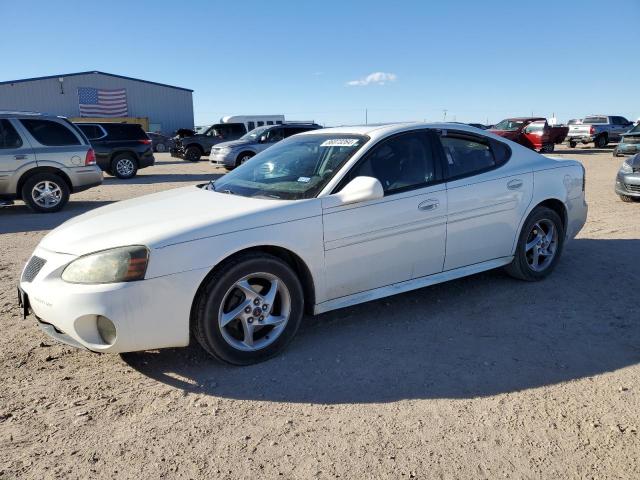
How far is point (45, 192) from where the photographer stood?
9.55m

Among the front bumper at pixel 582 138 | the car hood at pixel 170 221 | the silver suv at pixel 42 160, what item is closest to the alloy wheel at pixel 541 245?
the car hood at pixel 170 221

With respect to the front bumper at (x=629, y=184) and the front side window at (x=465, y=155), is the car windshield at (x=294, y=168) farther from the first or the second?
the front bumper at (x=629, y=184)

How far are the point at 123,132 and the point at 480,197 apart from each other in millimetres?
14605

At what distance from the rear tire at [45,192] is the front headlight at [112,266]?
748 centimetres

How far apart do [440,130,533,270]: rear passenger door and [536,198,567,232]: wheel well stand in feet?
1.27

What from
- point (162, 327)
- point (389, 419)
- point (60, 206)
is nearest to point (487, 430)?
point (389, 419)

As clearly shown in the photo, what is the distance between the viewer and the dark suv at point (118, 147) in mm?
15875

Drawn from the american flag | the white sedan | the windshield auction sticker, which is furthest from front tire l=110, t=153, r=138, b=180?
the american flag

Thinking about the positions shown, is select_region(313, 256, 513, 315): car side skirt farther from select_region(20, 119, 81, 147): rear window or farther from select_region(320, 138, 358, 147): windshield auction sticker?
select_region(20, 119, 81, 147): rear window

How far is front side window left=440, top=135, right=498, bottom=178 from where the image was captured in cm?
425

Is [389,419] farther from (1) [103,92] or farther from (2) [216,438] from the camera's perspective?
(1) [103,92]

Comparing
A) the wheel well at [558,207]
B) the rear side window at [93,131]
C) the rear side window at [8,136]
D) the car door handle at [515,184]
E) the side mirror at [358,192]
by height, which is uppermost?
the rear side window at [93,131]

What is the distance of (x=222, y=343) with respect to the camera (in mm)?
3199

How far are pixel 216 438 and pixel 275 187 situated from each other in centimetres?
185
